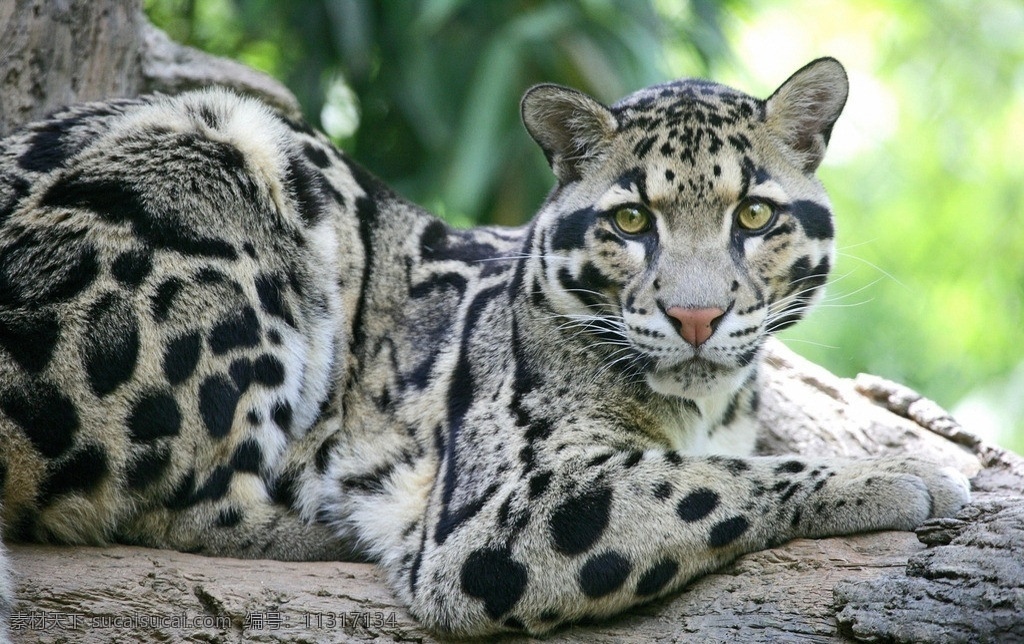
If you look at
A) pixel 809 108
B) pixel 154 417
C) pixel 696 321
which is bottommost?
pixel 154 417

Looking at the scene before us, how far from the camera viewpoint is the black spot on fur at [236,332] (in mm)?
5734

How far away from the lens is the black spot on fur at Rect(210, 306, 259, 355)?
18.8 feet

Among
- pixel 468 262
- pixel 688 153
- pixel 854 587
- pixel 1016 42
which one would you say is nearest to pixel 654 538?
pixel 854 587

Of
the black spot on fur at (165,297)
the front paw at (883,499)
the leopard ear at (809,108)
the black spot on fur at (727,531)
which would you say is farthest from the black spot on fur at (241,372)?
the leopard ear at (809,108)

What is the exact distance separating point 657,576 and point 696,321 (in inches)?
47.8

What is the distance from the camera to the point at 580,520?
5.14m

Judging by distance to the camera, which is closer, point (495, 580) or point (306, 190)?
point (495, 580)

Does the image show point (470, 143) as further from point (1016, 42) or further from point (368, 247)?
point (1016, 42)

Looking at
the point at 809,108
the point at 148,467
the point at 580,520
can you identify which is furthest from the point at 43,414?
the point at 809,108

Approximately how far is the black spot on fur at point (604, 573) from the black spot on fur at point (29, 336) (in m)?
2.91

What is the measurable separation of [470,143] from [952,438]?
713cm

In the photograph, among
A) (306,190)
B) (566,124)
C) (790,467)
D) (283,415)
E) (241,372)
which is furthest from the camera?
(306,190)

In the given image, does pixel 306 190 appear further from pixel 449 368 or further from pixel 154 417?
pixel 154 417

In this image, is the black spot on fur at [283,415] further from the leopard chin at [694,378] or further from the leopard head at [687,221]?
the leopard chin at [694,378]
